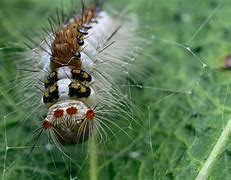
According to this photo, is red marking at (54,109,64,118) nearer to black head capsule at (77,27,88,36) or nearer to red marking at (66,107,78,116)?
red marking at (66,107,78,116)

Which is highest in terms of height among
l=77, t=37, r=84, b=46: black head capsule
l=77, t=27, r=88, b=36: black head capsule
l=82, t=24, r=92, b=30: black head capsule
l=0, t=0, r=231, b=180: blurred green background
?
l=82, t=24, r=92, b=30: black head capsule

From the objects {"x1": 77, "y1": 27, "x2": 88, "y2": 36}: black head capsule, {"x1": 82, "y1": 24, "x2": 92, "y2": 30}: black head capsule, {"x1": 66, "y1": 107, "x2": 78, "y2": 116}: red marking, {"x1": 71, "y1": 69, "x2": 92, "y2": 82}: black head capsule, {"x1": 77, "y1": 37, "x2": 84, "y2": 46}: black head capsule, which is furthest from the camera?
{"x1": 82, "y1": 24, "x2": 92, "y2": 30}: black head capsule

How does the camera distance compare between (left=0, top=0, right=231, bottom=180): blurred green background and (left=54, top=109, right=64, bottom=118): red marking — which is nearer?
(left=54, top=109, right=64, bottom=118): red marking

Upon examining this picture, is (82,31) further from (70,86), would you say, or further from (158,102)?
(158,102)

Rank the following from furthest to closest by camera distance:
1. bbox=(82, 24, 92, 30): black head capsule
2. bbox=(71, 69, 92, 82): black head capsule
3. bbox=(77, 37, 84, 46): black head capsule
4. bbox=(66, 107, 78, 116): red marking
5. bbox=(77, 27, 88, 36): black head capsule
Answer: bbox=(82, 24, 92, 30): black head capsule < bbox=(77, 27, 88, 36): black head capsule < bbox=(77, 37, 84, 46): black head capsule < bbox=(71, 69, 92, 82): black head capsule < bbox=(66, 107, 78, 116): red marking

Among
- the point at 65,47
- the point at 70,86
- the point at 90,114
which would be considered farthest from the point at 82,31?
the point at 90,114

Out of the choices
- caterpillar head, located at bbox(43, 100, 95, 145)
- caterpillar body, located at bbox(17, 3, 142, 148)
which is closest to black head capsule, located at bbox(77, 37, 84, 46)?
caterpillar body, located at bbox(17, 3, 142, 148)

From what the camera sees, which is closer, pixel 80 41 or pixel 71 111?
pixel 71 111
